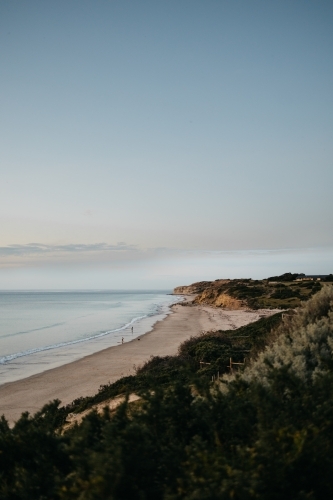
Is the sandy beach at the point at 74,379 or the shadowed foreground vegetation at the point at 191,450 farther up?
the shadowed foreground vegetation at the point at 191,450

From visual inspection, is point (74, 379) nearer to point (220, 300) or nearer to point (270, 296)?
point (270, 296)

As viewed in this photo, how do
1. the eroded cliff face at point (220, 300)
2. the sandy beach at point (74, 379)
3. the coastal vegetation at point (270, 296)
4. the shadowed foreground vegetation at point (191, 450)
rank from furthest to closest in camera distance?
the eroded cliff face at point (220, 300)
the coastal vegetation at point (270, 296)
the sandy beach at point (74, 379)
the shadowed foreground vegetation at point (191, 450)

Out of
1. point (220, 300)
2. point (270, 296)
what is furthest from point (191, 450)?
point (220, 300)

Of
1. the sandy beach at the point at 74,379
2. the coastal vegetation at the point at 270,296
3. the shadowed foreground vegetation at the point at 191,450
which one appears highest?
the shadowed foreground vegetation at the point at 191,450

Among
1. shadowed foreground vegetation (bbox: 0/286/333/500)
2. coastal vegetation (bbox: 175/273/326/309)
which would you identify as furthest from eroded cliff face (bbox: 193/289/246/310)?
shadowed foreground vegetation (bbox: 0/286/333/500)

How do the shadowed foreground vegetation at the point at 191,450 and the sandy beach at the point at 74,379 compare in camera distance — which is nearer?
the shadowed foreground vegetation at the point at 191,450

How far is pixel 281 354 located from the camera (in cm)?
668

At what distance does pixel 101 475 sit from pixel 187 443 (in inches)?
49.0

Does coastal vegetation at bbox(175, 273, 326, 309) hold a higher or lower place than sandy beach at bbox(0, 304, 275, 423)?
higher

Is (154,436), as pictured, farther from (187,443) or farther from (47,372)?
(47,372)

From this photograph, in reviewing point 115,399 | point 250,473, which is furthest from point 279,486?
point 115,399

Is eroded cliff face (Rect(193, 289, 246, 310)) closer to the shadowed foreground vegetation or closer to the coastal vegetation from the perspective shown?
the coastal vegetation

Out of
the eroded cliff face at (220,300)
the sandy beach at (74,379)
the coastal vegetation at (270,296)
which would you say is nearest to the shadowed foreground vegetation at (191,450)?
the sandy beach at (74,379)

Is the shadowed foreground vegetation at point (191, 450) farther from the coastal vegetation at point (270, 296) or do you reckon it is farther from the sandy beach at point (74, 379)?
the coastal vegetation at point (270, 296)
